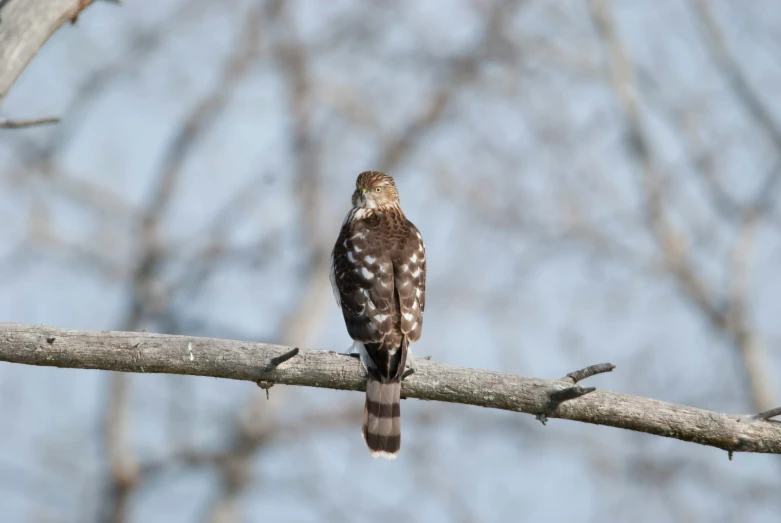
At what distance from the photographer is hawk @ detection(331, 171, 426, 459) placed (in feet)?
16.1

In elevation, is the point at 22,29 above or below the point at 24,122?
above

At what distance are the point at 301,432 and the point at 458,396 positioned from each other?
12.2 m

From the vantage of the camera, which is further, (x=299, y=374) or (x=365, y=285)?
(x=365, y=285)

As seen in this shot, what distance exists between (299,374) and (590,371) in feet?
4.41

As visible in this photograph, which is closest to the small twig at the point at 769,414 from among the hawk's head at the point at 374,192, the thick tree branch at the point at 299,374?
the thick tree branch at the point at 299,374

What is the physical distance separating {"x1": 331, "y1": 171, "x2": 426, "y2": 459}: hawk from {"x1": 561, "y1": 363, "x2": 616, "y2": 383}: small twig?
936 mm

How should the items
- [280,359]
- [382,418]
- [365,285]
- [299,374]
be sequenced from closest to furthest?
[280,359] < [299,374] < [382,418] < [365,285]

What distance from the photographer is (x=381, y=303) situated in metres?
5.39

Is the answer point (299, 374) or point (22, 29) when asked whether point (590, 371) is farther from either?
point (22, 29)

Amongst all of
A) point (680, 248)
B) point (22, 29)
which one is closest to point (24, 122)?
point (22, 29)

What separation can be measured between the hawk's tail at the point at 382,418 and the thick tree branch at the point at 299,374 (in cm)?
67

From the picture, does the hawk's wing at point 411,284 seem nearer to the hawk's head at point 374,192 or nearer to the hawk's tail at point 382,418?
the hawk's tail at point 382,418

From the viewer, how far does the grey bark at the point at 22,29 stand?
4453 millimetres

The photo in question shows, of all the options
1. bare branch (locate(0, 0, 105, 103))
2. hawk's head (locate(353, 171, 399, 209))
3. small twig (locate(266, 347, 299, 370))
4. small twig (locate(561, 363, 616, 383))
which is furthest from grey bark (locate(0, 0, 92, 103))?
small twig (locate(561, 363, 616, 383))
